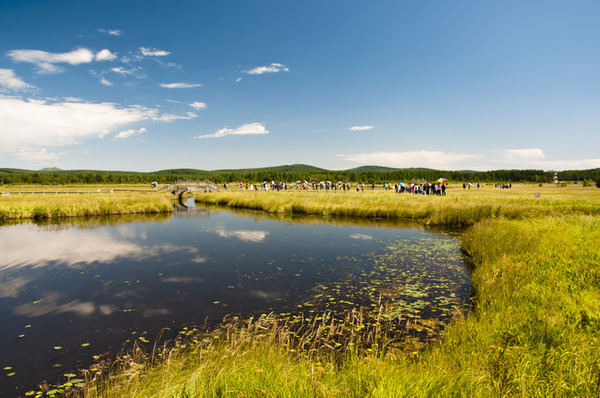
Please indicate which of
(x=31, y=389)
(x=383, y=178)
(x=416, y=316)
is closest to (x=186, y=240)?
(x=31, y=389)

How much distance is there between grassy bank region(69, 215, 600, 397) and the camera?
13.4 ft

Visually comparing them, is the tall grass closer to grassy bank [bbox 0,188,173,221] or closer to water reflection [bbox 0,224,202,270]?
grassy bank [bbox 0,188,173,221]

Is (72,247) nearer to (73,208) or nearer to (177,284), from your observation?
(177,284)

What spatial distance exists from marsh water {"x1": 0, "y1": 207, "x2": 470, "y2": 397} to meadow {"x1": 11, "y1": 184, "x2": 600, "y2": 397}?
112cm

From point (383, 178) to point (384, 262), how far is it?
7156 inches

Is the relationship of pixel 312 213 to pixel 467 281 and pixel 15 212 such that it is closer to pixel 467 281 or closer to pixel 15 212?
pixel 467 281

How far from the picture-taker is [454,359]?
5277 millimetres

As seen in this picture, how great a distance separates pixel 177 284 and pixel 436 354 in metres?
9.68

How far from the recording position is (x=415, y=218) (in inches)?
1230

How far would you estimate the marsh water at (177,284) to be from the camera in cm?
765

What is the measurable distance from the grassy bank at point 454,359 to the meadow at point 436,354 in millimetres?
24

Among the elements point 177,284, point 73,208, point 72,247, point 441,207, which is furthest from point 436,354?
point 73,208

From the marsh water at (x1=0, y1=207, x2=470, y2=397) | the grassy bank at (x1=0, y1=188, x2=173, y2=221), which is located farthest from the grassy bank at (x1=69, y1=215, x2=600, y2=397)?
the grassy bank at (x1=0, y1=188, x2=173, y2=221)

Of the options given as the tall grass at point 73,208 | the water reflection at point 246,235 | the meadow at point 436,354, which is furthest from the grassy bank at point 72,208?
the meadow at point 436,354
